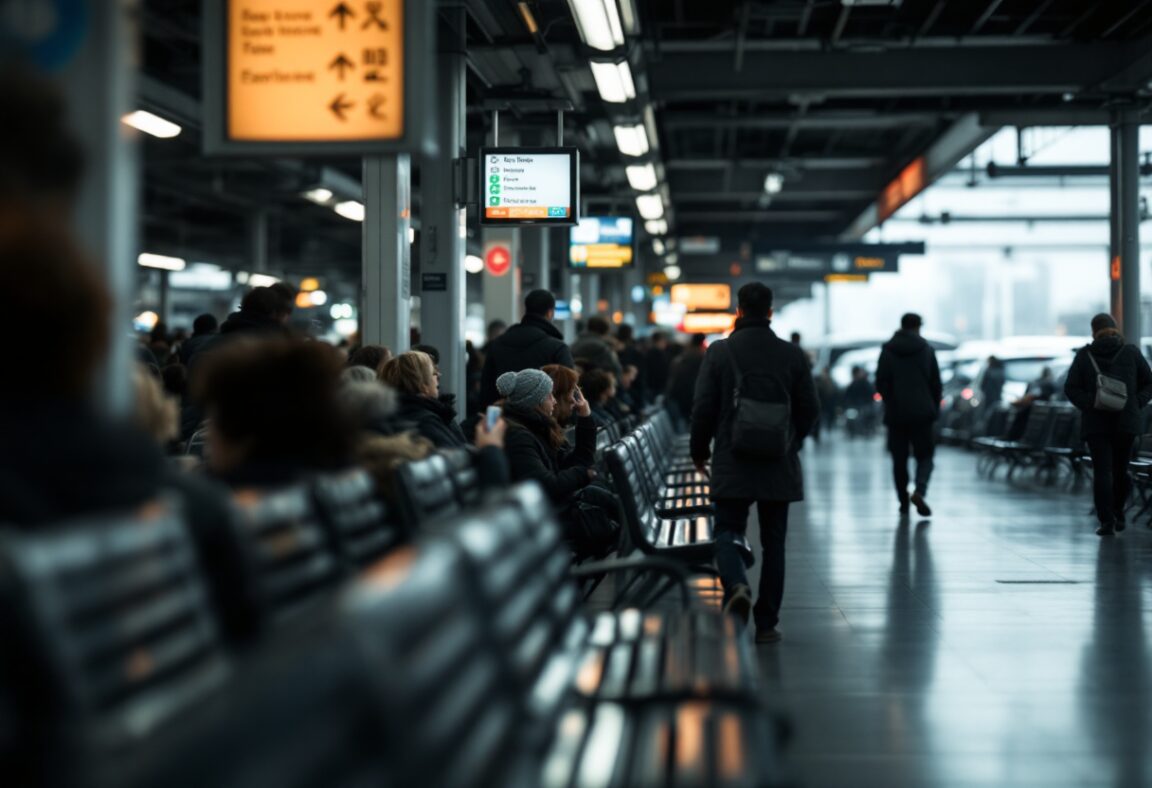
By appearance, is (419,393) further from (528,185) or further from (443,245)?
(528,185)

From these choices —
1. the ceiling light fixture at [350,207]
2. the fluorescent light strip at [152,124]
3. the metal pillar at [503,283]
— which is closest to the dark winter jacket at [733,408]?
the fluorescent light strip at [152,124]

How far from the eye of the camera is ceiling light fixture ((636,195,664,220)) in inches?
873

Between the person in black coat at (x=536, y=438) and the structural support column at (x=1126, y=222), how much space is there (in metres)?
12.1

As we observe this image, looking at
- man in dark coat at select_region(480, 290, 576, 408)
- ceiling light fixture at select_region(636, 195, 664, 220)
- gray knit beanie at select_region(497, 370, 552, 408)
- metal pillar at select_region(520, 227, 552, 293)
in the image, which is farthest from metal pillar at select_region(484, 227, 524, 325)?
gray knit beanie at select_region(497, 370, 552, 408)

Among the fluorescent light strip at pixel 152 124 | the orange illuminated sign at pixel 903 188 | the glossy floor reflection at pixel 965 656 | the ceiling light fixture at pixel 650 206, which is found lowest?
the glossy floor reflection at pixel 965 656

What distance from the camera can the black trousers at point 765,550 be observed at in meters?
6.87

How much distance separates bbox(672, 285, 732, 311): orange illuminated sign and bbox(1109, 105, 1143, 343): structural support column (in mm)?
22197

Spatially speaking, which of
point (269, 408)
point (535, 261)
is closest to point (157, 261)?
point (535, 261)

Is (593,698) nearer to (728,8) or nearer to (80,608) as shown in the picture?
(80,608)

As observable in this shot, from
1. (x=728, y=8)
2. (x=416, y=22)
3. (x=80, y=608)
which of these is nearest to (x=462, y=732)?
(x=80, y=608)

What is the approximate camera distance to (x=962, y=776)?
4.46 meters

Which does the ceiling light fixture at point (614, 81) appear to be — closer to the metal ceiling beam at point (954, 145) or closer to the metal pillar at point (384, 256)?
the metal pillar at point (384, 256)

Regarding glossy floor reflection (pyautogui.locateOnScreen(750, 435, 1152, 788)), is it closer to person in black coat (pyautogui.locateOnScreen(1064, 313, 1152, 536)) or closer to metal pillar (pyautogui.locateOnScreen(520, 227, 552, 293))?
person in black coat (pyautogui.locateOnScreen(1064, 313, 1152, 536))

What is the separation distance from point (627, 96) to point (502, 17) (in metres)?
1.39
